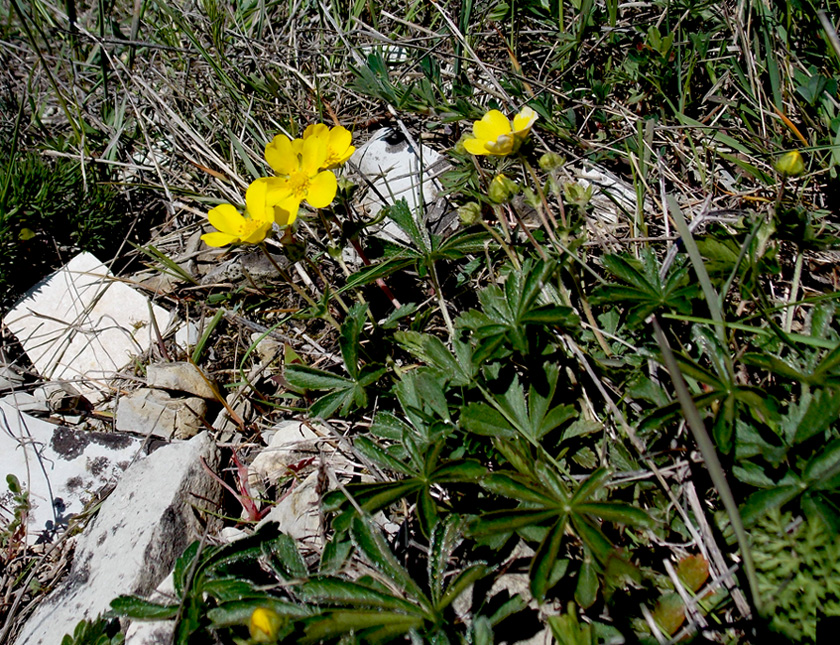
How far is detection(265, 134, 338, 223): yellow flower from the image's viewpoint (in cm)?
194

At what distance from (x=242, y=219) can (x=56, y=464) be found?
1.16 meters

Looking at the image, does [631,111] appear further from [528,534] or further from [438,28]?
[528,534]

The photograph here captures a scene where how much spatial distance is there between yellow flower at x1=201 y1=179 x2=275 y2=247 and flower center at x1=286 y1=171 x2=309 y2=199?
0.08 meters

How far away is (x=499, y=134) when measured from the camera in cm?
203

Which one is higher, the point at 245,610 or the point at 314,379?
the point at 314,379

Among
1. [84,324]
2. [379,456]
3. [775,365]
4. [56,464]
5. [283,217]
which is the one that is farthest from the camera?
[84,324]

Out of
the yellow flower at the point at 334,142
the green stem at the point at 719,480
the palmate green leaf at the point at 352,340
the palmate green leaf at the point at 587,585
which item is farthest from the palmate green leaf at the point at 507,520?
the yellow flower at the point at 334,142

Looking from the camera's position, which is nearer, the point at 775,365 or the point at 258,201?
the point at 775,365

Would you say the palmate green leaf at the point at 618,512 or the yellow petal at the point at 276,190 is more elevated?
the yellow petal at the point at 276,190

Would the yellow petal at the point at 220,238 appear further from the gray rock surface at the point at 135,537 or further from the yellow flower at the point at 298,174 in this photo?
the gray rock surface at the point at 135,537

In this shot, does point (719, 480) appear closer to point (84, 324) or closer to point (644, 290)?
point (644, 290)

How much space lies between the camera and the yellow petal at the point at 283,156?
6.66 feet

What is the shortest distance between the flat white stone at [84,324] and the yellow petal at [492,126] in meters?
1.52

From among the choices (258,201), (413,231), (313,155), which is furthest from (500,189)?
(258,201)
